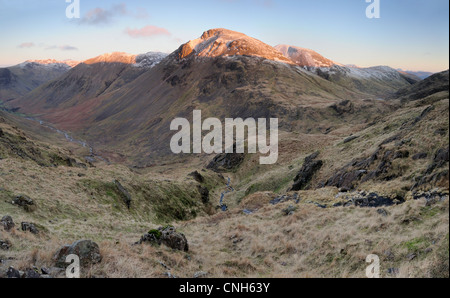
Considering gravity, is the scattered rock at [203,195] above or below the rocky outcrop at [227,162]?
below

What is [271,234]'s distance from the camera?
16.1 meters

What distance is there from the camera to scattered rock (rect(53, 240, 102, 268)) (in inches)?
369

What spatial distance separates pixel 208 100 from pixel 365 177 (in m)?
111

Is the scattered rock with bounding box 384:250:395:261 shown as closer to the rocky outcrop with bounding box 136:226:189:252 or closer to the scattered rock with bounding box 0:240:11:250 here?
the rocky outcrop with bounding box 136:226:189:252

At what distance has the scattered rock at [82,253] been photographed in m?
9.38

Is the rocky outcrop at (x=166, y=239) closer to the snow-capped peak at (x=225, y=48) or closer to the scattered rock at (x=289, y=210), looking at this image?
the scattered rock at (x=289, y=210)

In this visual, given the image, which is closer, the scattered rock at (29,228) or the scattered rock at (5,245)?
the scattered rock at (5,245)

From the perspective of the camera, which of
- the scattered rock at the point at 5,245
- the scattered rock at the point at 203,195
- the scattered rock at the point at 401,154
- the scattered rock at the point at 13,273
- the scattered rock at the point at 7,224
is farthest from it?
the scattered rock at the point at 203,195

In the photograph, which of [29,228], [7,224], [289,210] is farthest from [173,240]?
[289,210]

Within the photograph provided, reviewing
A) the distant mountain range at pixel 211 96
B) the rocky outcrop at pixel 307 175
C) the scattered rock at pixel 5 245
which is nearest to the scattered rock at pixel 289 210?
the rocky outcrop at pixel 307 175

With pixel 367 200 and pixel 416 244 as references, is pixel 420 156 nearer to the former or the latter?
pixel 367 200

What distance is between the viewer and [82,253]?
31.1 feet
